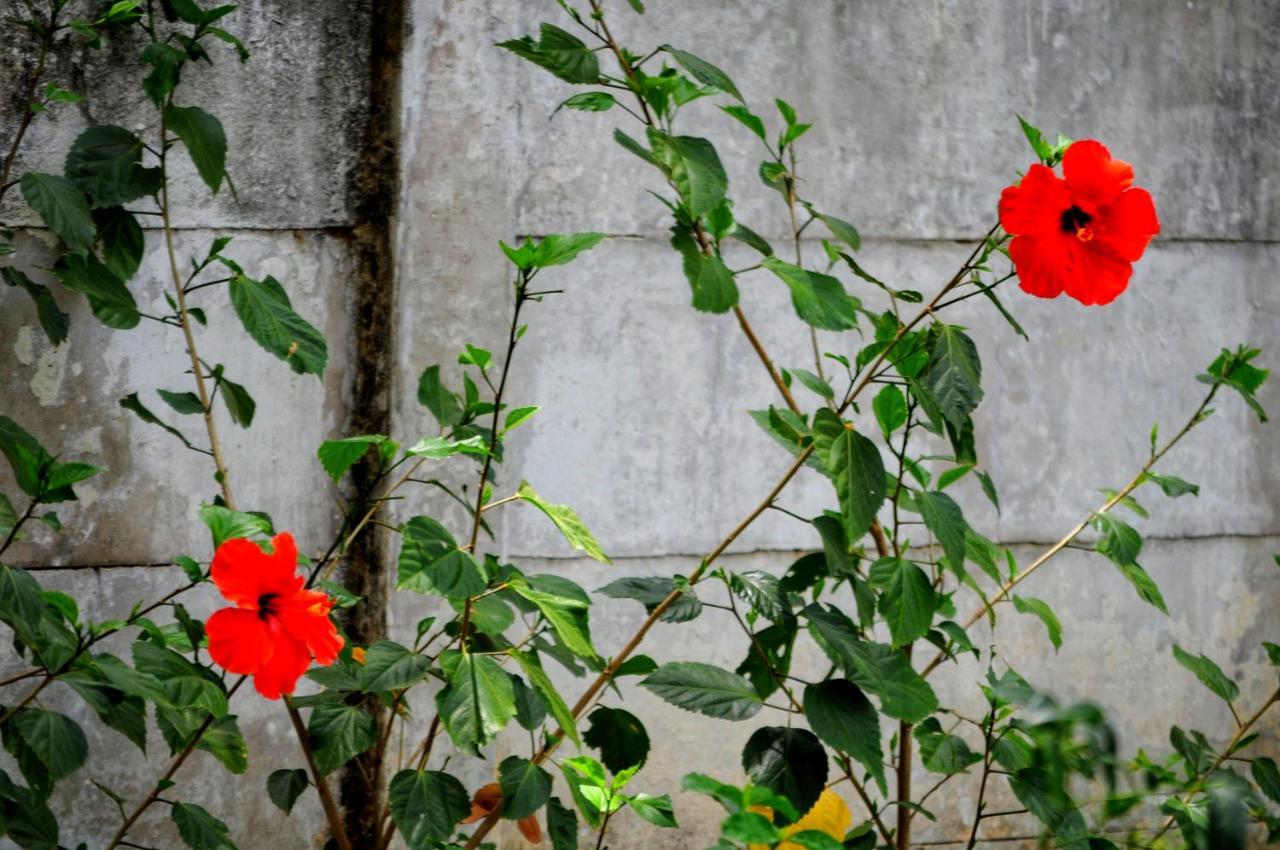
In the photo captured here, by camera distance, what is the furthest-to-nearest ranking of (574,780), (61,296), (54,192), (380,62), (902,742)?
(380,62), (61,296), (902,742), (54,192), (574,780)

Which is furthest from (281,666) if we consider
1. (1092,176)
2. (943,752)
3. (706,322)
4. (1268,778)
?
(1268,778)

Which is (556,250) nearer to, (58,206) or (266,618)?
(266,618)

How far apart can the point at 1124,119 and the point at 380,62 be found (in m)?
1.44

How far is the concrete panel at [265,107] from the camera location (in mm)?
2211

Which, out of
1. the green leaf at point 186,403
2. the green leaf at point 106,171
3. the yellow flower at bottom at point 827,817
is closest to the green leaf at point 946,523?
the yellow flower at bottom at point 827,817

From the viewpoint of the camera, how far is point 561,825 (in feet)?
5.81

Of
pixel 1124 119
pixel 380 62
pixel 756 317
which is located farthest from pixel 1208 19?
pixel 380 62

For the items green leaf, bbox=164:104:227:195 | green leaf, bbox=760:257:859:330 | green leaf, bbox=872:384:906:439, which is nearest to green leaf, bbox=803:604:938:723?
green leaf, bbox=872:384:906:439

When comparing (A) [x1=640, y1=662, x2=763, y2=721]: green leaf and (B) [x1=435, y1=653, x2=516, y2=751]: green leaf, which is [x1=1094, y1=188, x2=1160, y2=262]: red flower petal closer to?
(A) [x1=640, y1=662, x2=763, y2=721]: green leaf

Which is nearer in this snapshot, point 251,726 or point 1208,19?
point 251,726

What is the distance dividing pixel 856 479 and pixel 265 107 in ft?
4.20

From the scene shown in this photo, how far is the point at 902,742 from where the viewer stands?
195 centimetres

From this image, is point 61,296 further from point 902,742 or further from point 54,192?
point 902,742

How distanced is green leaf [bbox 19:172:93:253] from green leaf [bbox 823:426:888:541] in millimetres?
1006
